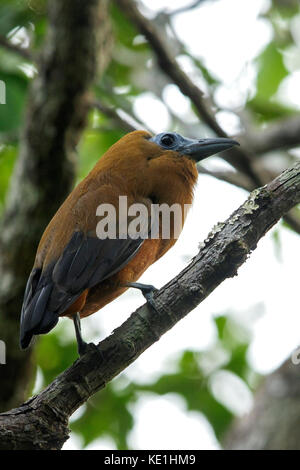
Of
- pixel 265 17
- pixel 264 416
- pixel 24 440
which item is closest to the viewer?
pixel 24 440

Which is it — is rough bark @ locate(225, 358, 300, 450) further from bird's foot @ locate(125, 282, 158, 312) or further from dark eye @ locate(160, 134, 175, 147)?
dark eye @ locate(160, 134, 175, 147)

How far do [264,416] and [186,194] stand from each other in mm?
1674

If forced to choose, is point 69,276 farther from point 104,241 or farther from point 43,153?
point 43,153

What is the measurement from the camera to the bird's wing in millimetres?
3449

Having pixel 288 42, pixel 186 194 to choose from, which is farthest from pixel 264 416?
pixel 288 42

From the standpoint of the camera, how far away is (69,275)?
3.59m

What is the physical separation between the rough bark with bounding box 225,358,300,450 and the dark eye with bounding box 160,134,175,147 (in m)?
1.82

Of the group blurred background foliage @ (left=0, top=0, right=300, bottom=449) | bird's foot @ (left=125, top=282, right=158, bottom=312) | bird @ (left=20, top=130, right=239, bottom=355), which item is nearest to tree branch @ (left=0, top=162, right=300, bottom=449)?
bird's foot @ (left=125, top=282, right=158, bottom=312)

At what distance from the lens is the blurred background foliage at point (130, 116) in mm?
5840

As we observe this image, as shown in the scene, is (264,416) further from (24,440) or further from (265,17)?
(265,17)

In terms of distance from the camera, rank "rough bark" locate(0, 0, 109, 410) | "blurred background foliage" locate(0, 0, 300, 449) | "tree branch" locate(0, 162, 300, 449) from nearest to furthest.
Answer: "tree branch" locate(0, 162, 300, 449) → "rough bark" locate(0, 0, 109, 410) → "blurred background foliage" locate(0, 0, 300, 449)

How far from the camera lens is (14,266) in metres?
5.10

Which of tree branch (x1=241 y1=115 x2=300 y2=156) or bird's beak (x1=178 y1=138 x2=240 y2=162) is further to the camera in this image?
tree branch (x1=241 y1=115 x2=300 y2=156)

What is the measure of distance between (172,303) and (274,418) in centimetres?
179
